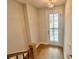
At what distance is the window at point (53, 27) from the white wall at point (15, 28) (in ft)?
7.68

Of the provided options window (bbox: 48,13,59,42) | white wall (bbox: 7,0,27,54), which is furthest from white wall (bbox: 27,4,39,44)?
window (bbox: 48,13,59,42)

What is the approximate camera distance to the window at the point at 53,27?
7.10 m

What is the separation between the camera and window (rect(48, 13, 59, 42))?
279 inches

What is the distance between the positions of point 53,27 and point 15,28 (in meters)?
3.17

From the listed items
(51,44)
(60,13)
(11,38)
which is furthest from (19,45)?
Result: (60,13)

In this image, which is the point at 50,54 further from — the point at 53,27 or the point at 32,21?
the point at 53,27

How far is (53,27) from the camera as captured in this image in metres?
7.23

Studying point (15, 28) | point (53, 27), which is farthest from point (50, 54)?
point (53, 27)

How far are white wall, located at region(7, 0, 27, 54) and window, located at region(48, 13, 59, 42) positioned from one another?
2340 mm

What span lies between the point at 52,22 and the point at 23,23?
2.45 metres

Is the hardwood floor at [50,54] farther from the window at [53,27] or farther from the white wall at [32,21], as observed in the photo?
the window at [53,27]

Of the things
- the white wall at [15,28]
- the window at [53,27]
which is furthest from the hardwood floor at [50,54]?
the window at [53,27]
